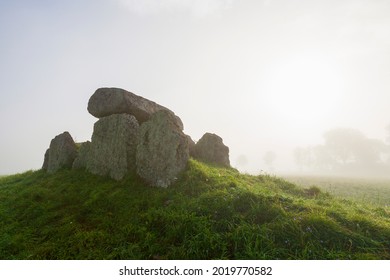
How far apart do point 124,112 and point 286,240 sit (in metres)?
12.1

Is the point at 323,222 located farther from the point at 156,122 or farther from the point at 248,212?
the point at 156,122

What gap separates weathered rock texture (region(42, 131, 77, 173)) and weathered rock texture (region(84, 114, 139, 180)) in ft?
7.42

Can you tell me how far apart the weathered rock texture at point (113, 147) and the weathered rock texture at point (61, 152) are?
2.26 meters

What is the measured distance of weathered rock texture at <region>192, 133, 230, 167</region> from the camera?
19.4 metres

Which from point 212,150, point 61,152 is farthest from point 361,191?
point 61,152

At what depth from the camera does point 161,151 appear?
12.6 m

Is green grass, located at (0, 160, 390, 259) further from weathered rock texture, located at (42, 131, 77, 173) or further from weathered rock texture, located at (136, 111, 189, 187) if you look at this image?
weathered rock texture, located at (42, 131, 77, 173)

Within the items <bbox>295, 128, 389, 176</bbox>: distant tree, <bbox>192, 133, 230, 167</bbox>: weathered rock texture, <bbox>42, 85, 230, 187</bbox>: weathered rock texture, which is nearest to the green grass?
<bbox>42, 85, 230, 187</bbox>: weathered rock texture

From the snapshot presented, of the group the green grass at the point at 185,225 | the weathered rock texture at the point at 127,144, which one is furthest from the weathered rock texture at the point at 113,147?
the green grass at the point at 185,225

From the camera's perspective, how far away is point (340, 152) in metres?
126

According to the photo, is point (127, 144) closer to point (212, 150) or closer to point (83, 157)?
point (83, 157)

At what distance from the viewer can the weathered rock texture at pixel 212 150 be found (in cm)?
1936

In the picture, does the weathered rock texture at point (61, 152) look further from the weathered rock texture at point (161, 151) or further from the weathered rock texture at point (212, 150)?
the weathered rock texture at point (212, 150)
